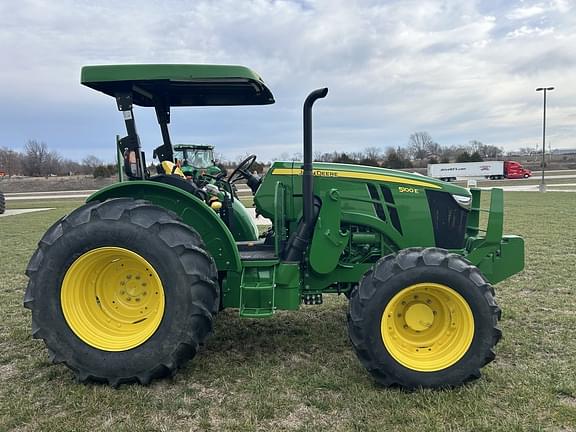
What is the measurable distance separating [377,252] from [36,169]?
262 ft

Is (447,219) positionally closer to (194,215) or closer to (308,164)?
(308,164)

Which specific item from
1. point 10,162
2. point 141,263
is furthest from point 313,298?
point 10,162

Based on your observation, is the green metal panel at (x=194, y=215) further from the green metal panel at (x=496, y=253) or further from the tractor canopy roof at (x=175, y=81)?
the green metal panel at (x=496, y=253)

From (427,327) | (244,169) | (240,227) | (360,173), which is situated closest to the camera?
(427,327)

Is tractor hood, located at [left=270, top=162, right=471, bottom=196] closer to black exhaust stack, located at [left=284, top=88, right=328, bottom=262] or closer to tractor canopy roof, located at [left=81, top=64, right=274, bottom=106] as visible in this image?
black exhaust stack, located at [left=284, top=88, right=328, bottom=262]

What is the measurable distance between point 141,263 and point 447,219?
258 cm

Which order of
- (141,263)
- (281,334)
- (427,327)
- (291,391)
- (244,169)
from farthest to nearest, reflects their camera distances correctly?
1. (244,169)
2. (281,334)
3. (141,263)
4. (427,327)
5. (291,391)

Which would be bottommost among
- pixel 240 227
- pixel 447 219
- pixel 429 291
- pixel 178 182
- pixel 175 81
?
pixel 429 291

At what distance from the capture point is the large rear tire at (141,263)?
3.27m

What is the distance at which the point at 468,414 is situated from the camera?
2.88 metres

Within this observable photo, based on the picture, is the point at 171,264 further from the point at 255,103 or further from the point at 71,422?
the point at 255,103

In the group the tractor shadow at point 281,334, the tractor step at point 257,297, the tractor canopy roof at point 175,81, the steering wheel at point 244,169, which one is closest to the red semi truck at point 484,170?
the tractor shadow at point 281,334

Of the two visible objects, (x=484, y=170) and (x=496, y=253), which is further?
(x=484, y=170)

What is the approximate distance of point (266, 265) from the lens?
12.3 feet
